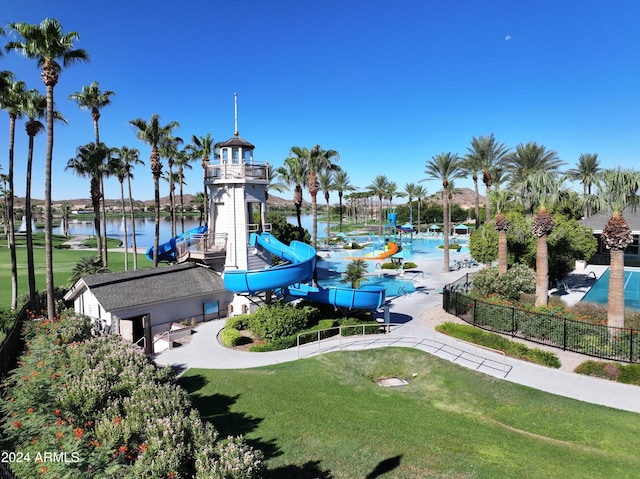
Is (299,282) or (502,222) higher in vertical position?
(502,222)

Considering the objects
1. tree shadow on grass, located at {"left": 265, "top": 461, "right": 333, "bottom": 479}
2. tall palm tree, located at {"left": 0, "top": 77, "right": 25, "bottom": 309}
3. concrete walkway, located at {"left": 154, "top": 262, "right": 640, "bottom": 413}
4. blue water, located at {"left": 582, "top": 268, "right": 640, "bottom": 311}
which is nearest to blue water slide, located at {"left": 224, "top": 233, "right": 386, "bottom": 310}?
concrete walkway, located at {"left": 154, "top": 262, "right": 640, "bottom": 413}

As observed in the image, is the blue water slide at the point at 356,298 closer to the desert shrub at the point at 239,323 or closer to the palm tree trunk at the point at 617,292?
the desert shrub at the point at 239,323

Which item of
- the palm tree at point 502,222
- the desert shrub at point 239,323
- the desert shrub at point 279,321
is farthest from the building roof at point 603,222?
the desert shrub at point 239,323

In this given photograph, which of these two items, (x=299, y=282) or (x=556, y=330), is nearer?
(x=556, y=330)

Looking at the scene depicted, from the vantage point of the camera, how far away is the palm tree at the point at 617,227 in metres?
19.9

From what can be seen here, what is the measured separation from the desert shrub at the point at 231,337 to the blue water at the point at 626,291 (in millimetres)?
27294

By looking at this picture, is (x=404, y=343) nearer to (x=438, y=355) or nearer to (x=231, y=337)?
(x=438, y=355)

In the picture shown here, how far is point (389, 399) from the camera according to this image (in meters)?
15.3

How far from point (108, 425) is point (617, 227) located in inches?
903

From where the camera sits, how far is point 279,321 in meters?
22.1

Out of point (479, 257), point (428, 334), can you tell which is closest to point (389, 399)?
point (428, 334)

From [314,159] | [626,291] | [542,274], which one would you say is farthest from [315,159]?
[626,291]

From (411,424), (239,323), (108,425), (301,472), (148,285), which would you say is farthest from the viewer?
(148,285)

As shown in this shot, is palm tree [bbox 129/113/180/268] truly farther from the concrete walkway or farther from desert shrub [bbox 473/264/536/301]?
desert shrub [bbox 473/264/536/301]
